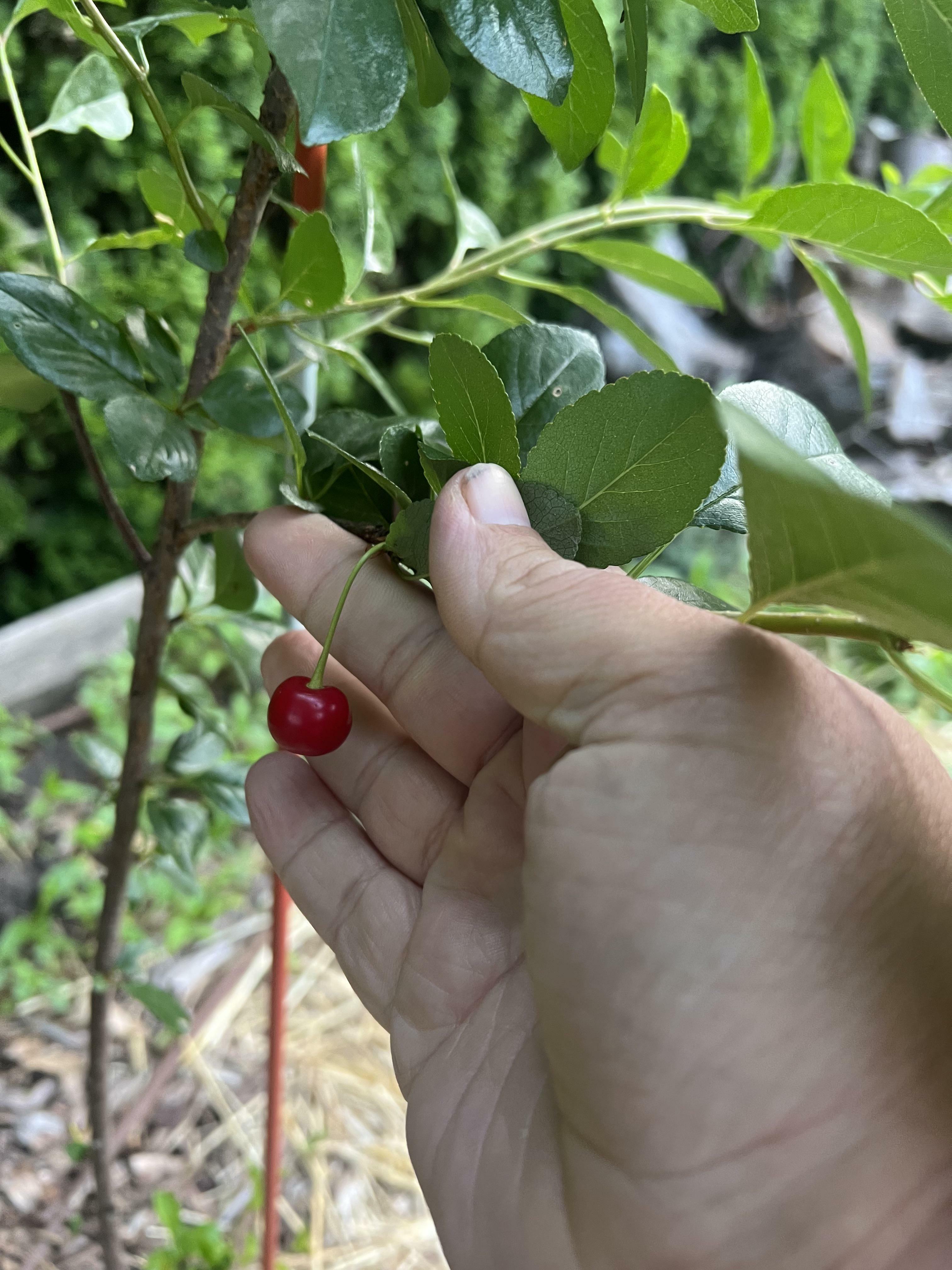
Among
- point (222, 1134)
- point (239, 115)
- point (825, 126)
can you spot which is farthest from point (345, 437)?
point (222, 1134)

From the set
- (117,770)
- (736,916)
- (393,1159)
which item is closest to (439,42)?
(117,770)

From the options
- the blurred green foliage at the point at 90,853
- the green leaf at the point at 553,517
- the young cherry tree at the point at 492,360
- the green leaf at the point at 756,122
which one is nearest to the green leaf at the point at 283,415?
the young cherry tree at the point at 492,360

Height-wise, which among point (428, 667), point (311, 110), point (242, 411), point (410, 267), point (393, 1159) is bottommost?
point (393, 1159)

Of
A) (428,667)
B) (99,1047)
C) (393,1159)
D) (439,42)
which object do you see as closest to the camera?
(428,667)

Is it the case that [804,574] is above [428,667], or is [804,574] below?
above

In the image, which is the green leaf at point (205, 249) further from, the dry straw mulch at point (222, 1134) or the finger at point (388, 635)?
the dry straw mulch at point (222, 1134)

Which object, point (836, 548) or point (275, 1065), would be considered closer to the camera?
point (836, 548)

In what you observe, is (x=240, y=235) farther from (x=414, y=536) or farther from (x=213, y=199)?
(x=213, y=199)

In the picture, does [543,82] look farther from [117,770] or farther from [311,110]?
[117,770]
